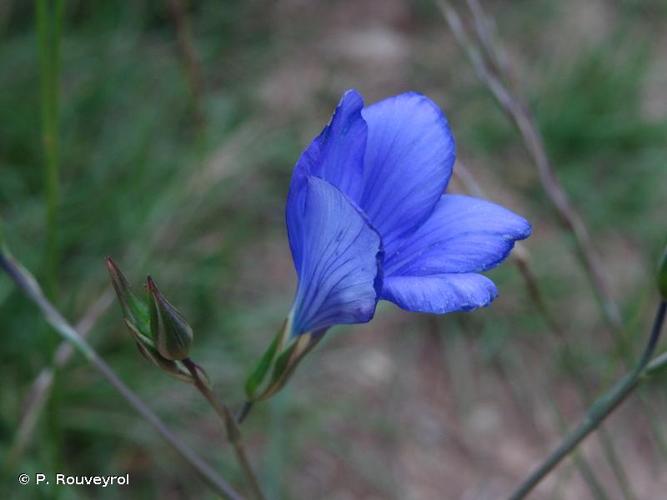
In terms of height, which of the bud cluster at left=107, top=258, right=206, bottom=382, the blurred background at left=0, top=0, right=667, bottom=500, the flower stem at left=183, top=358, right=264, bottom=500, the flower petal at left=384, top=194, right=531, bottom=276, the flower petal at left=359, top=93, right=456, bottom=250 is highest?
the flower petal at left=359, top=93, right=456, bottom=250

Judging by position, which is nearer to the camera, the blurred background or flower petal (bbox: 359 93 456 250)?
flower petal (bbox: 359 93 456 250)

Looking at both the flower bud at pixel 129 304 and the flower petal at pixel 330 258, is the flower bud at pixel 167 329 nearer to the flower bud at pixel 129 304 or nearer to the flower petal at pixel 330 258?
the flower bud at pixel 129 304

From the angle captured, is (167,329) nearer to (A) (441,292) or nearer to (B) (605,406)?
(A) (441,292)

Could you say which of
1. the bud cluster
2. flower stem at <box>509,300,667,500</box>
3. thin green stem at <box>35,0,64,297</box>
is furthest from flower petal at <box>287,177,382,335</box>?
thin green stem at <box>35,0,64,297</box>

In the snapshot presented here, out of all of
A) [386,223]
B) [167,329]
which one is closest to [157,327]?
[167,329]

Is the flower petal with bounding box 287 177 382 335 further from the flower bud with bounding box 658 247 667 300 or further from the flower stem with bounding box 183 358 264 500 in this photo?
the flower bud with bounding box 658 247 667 300

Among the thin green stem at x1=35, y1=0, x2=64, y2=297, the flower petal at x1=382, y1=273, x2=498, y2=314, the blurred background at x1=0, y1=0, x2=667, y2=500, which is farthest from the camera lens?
the blurred background at x1=0, y1=0, x2=667, y2=500
